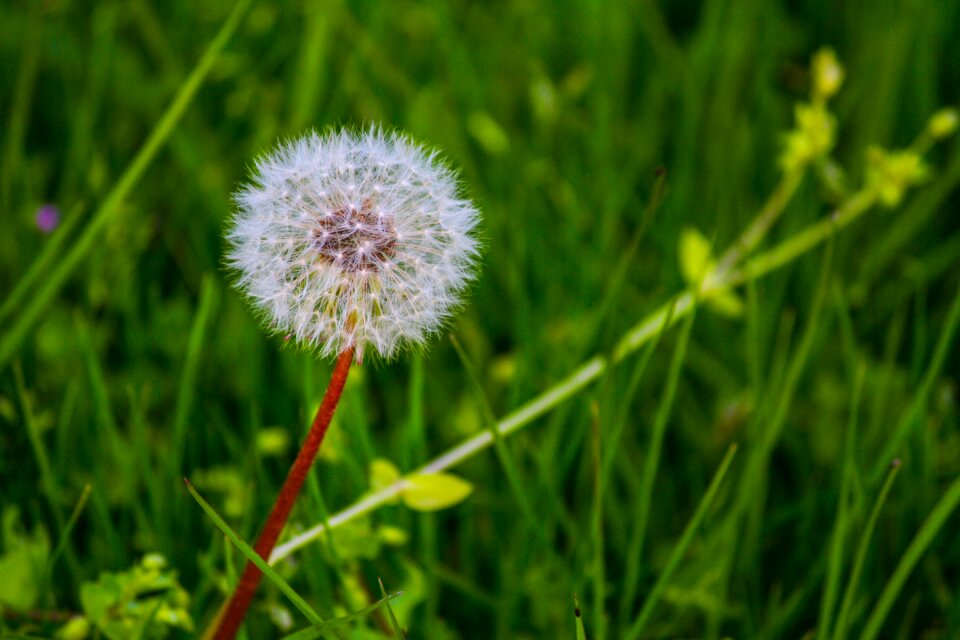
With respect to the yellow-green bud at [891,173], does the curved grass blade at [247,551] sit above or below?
below

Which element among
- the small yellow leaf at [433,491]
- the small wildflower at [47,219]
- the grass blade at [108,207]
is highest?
the small wildflower at [47,219]

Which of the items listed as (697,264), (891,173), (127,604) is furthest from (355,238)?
(891,173)

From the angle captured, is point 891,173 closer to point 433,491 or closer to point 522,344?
point 522,344

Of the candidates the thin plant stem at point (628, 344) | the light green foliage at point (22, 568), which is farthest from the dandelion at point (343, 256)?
the light green foliage at point (22, 568)

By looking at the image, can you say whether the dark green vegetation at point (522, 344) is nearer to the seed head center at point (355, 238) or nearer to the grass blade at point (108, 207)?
the grass blade at point (108, 207)

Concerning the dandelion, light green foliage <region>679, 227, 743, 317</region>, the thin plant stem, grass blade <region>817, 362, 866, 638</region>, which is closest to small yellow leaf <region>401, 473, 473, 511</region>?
the thin plant stem

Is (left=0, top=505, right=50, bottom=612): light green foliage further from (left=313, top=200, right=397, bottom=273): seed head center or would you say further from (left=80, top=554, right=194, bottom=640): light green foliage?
(left=313, top=200, right=397, bottom=273): seed head center

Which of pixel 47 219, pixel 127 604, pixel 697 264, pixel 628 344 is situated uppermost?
pixel 47 219
